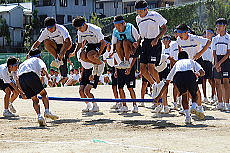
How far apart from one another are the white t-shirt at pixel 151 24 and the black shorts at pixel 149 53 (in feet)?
0.61

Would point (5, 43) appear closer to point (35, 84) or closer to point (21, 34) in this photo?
point (21, 34)

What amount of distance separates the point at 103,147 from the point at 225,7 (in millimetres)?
40795

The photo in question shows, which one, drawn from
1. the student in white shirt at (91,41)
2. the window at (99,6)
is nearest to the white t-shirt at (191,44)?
the student in white shirt at (91,41)

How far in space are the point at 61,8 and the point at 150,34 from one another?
4845cm

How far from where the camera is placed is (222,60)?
38.4ft

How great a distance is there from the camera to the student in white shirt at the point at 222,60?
38.4ft

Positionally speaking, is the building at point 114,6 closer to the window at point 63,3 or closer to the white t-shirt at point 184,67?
the window at point 63,3

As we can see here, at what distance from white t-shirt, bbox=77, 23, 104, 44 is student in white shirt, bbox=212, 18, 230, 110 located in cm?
323

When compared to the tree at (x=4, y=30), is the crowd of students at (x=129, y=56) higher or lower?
lower

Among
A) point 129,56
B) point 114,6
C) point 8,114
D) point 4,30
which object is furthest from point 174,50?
point 114,6

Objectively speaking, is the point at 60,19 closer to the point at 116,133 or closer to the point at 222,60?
the point at 222,60

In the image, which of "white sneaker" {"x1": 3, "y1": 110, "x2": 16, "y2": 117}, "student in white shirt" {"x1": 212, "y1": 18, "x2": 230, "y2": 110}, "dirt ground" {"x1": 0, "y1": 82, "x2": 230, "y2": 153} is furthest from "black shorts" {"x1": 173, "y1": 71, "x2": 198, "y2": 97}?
"white sneaker" {"x1": 3, "y1": 110, "x2": 16, "y2": 117}

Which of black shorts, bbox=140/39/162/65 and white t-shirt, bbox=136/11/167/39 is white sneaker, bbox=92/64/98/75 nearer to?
black shorts, bbox=140/39/162/65

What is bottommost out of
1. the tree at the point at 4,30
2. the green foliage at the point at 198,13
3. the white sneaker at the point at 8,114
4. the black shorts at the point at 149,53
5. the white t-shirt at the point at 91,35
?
the white sneaker at the point at 8,114
